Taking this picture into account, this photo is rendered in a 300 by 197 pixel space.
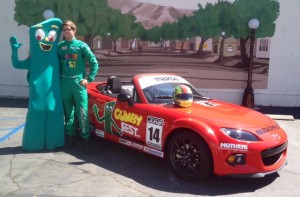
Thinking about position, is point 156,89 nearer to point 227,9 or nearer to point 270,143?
point 270,143

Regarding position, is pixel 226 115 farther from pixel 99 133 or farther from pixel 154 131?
pixel 99 133

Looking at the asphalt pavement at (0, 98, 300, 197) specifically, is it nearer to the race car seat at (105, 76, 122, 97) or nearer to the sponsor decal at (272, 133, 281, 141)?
the sponsor decal at (272, 133, 281, 141)

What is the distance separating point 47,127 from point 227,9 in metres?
7.08

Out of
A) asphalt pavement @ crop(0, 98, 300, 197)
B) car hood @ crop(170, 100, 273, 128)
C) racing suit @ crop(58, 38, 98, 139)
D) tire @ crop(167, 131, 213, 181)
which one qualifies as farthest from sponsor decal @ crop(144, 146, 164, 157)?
racing suit @ crop(58, 38, 98, 139)

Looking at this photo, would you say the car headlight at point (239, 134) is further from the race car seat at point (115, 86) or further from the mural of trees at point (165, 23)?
the mural of trees at point (165, 23)

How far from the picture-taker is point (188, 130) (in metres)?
4.21

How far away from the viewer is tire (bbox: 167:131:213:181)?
4004 mm

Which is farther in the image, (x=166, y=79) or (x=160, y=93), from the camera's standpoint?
(x=166, y=79)

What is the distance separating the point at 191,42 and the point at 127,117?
601cm

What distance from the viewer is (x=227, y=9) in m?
10.1

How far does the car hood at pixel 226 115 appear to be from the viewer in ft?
13.7

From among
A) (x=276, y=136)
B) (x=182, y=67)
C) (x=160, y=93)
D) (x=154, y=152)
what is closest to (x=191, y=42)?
(x=182, y=67)

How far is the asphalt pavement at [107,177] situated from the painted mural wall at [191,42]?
491cm

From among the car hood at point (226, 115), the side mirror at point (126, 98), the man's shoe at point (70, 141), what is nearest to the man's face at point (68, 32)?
the side mirror at point (126, 98)
